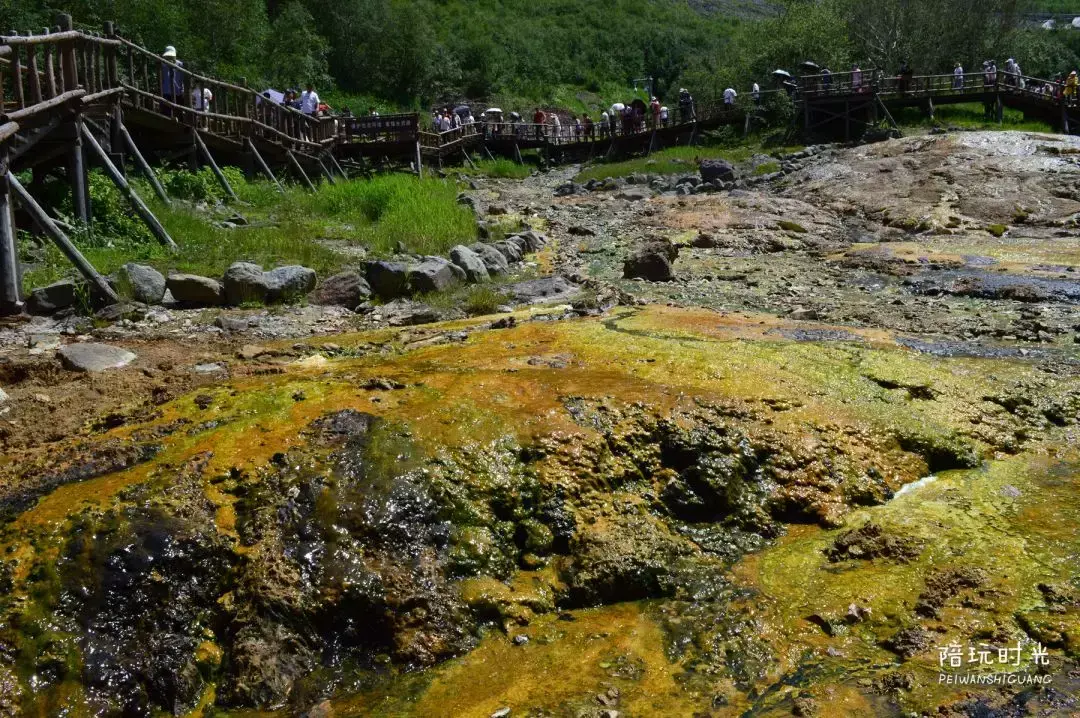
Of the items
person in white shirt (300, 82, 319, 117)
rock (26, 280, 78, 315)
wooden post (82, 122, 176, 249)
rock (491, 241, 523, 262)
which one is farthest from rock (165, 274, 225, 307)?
person in white shirt (300, 82, 319, 117)

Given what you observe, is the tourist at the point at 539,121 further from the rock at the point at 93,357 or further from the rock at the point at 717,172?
the rock at the point at 93,357

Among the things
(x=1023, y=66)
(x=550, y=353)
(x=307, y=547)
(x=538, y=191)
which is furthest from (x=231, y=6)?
(x=1023, y=66)

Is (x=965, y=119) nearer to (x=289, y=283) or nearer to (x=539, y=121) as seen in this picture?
(x=539, y=121)

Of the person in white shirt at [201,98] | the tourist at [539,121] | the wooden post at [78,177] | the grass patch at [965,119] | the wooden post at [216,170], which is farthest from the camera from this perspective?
the tourist at [539,121]

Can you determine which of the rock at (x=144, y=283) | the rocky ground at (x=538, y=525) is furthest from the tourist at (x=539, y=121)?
the rocky ground at (x=538, y=525)

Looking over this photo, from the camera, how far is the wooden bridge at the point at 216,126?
35.4 ft

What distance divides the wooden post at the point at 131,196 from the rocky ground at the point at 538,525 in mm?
3861

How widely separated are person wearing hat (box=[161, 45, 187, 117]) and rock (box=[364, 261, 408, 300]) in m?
7.51

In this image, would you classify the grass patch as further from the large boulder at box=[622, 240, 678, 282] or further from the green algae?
the green algae

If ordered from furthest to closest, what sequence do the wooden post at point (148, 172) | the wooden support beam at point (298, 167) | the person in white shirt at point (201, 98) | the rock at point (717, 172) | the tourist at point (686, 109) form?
the tourist at point (686, 109), the rock at point (717, 172), the wooden support beam at point (298, 167), the person in white shirt at point (201, 98), the wooden post at point (148, 172)

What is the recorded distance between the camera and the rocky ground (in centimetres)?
409

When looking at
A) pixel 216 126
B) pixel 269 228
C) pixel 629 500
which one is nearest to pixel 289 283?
pixel 269 228

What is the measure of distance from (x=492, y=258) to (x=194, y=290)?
4350mm

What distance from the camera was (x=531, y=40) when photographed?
60.5 meters
